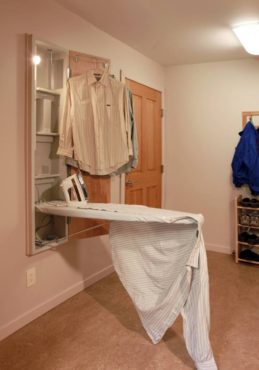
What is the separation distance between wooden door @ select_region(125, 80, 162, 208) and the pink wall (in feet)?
3.52

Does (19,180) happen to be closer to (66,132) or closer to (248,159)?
(66,132)

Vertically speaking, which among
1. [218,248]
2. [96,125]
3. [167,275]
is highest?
[96,125]

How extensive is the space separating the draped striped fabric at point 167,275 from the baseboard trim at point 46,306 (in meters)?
0.78

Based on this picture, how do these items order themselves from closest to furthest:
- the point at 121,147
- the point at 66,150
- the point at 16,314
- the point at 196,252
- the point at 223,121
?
the point at 196,252, the point at 16,314, the point at 66,150, the point at 121,147, the point at 223,121

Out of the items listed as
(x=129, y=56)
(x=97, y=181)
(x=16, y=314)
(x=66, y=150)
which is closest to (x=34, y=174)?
(x=66, y=150)

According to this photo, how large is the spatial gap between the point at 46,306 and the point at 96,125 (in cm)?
155

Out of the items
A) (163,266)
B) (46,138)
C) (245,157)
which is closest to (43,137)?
(46,138)

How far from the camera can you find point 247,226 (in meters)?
3.81

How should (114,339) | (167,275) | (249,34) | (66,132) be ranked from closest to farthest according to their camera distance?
1. (167,275)
2. (114,339)
3. (66,132)
4. (249,34)

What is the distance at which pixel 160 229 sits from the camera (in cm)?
207

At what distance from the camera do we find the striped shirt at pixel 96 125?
2648mm

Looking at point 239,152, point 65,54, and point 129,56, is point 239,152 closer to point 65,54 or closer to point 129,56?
point 129,56

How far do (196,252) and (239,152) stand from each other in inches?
89.8

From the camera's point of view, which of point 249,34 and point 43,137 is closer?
point 43,137
